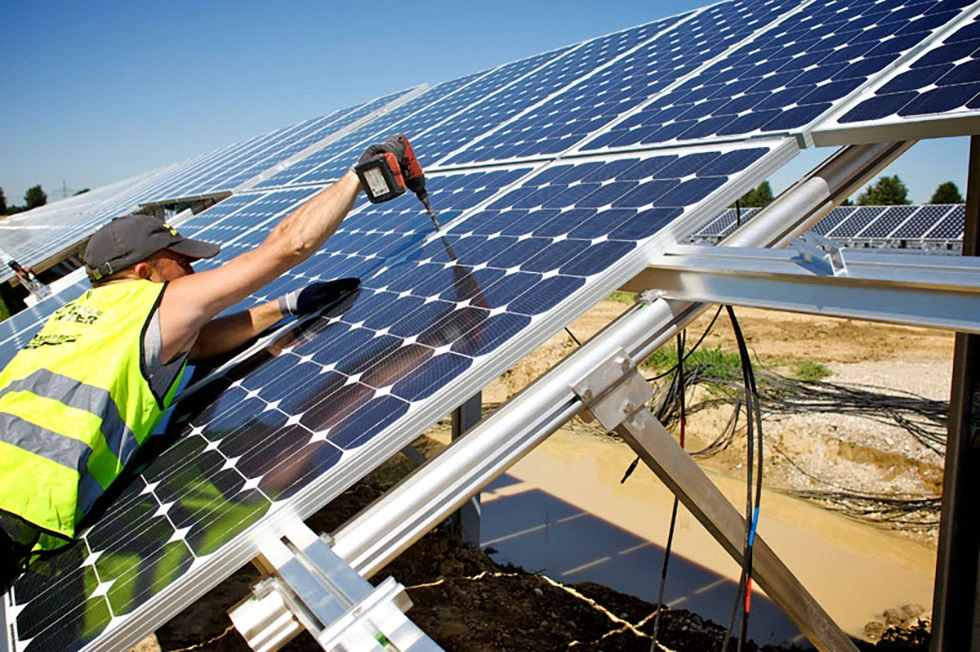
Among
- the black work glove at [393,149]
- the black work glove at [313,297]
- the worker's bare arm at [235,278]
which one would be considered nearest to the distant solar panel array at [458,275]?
the black work glove at [313,297]

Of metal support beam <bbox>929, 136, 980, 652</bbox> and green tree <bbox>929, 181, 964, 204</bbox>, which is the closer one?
metal support beam <bbox>929, 136, 980, 652</bbox>

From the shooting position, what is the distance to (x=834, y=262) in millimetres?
2686

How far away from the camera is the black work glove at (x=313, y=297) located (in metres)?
4.28

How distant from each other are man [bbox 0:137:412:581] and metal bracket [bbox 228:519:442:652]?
1115mm

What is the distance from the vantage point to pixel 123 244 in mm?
3750

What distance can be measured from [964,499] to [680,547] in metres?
5.89

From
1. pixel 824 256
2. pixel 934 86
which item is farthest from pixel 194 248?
pixel 934 86

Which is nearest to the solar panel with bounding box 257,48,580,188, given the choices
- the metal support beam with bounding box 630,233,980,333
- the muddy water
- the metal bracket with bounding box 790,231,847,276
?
the metal support beam with bounding box 630,233,980,333

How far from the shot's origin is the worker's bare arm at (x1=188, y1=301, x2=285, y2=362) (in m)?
4.26

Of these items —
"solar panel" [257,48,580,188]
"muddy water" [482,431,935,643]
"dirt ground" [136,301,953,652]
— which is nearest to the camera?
"dirt ground" [136,301,953,652]

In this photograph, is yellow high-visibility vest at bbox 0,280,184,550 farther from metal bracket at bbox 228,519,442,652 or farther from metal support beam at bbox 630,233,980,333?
metal support beam at bbox 630,233,980,333

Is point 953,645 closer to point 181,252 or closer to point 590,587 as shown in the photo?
point 590,587

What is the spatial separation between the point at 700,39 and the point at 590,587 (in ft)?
21.7

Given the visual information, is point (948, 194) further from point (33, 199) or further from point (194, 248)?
point (33, 199)
